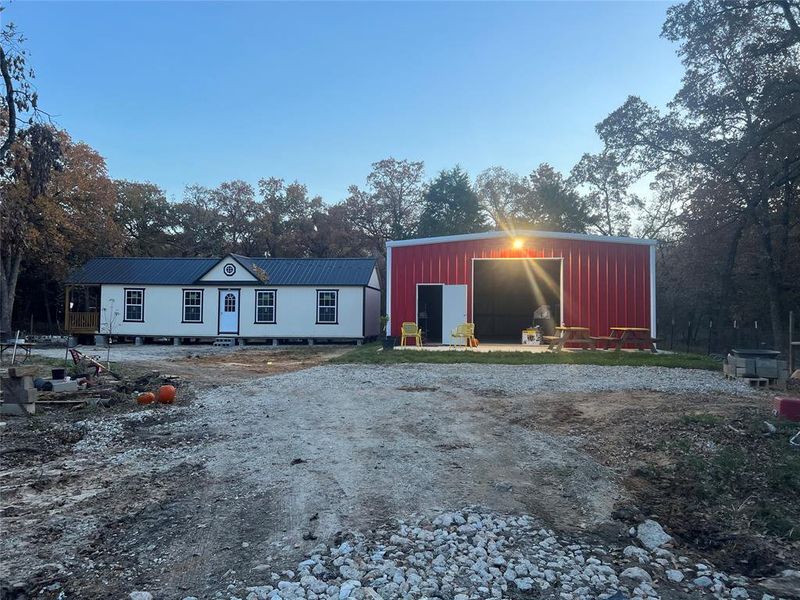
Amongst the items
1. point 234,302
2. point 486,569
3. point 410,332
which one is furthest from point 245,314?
point 486,569

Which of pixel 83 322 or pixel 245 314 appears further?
pixel 83 322

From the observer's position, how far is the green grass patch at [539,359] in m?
12.5

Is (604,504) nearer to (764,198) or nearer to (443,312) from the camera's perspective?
(443,312)

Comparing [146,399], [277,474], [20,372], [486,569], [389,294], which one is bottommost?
[486,569]

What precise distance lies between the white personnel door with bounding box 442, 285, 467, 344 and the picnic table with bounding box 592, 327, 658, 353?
4218 mm

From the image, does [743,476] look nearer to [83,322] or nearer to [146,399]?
[146,399]

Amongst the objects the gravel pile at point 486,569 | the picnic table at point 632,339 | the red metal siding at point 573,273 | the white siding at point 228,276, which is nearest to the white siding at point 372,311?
the red metal siding at point 573,273

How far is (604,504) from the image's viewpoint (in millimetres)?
4016

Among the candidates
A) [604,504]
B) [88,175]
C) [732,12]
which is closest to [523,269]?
[732,12]

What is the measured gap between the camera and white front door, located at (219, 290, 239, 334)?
70.7ft

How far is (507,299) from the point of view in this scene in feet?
75.3

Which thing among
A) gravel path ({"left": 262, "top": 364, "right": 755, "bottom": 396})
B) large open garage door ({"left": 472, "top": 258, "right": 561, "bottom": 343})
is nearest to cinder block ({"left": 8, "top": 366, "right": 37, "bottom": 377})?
gravel path ({"left": 262, "top": 364, "right": 755, "bottom": 396})

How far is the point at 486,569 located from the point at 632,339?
44.5 feet

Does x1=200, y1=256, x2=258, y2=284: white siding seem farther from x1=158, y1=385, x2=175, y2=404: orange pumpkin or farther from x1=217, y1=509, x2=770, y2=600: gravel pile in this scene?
x1=217, y1=509, x2=770, y2=600: gravel pile
